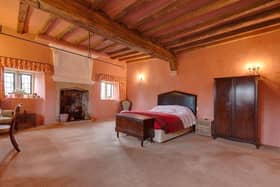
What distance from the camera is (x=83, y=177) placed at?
7.73 feet

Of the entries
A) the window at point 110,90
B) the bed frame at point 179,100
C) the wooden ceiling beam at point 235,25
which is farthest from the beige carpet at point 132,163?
the window at point 110,90

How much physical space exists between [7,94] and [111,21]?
4.11 m

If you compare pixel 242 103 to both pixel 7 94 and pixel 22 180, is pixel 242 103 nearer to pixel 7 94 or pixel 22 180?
pixel 22 180

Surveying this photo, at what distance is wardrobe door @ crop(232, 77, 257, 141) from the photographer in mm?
4000

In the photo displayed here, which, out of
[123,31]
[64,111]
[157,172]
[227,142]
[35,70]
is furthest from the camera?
[64,111]

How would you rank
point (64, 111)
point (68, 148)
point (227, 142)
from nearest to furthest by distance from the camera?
point (68, 148) < point (227, 142) < point (64, 111)

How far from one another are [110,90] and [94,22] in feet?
16.5

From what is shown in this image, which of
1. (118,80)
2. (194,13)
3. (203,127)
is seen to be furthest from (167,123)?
(118,80)

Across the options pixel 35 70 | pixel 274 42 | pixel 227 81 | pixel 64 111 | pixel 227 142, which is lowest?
pixel 227 142

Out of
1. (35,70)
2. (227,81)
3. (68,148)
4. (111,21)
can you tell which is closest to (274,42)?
(227,81)

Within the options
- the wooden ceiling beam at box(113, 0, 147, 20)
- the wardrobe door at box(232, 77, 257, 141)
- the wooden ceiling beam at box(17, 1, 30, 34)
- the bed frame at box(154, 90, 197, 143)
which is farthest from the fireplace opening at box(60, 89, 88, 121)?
the wardrobe door at box(232, 77, 257, 141)

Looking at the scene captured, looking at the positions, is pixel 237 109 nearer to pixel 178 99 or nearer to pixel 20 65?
pixel 178 99

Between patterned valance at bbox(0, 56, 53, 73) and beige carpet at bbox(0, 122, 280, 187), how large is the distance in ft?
7.36

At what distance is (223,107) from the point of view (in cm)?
450
